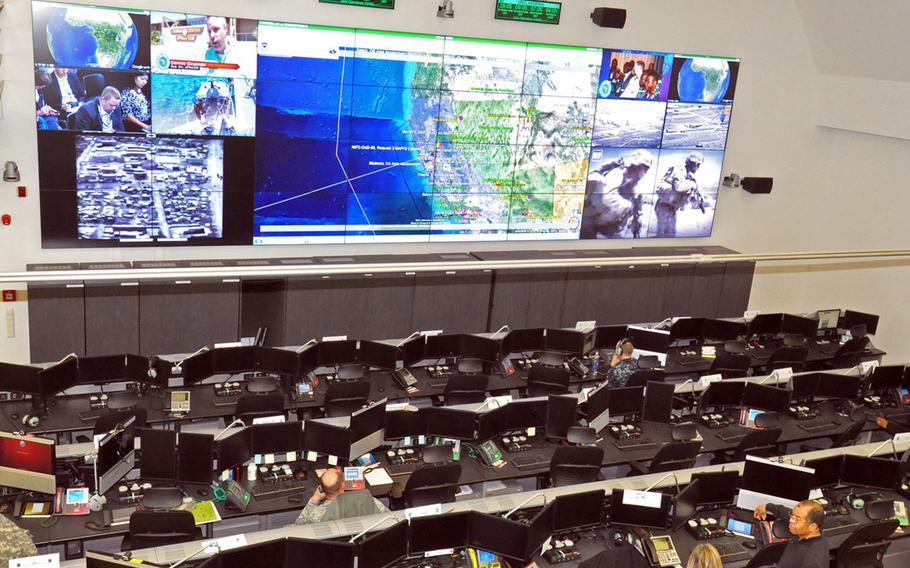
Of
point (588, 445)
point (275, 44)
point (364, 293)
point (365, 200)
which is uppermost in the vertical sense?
point (275, 44)

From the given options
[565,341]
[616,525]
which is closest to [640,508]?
[616,525]

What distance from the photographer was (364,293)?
9.98 meters

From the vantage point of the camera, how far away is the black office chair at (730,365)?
970 cm

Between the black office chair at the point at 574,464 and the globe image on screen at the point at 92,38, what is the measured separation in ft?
18.9

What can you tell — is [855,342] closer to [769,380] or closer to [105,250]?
[769,380]

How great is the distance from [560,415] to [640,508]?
59.8 inches

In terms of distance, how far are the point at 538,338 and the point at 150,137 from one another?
463 cm

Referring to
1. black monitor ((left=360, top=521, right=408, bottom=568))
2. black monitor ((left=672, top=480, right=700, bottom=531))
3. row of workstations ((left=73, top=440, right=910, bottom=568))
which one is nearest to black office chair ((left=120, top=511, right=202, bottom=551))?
row of workstations ((left=73, top=440, right=910, bottom=568))

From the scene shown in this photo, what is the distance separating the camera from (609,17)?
1062cm

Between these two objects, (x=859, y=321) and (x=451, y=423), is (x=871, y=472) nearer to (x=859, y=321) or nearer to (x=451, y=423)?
(x=451, y=423)

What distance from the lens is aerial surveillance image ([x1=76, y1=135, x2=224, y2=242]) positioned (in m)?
8.81

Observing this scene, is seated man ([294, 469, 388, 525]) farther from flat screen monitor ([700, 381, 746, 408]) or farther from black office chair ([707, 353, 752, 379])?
black office chair ([707, 353, 752, 379])

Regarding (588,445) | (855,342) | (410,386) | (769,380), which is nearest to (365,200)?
(410,386)

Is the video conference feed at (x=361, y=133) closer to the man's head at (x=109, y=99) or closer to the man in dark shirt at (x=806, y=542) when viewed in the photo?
the man's head at (x=109, y=99)
